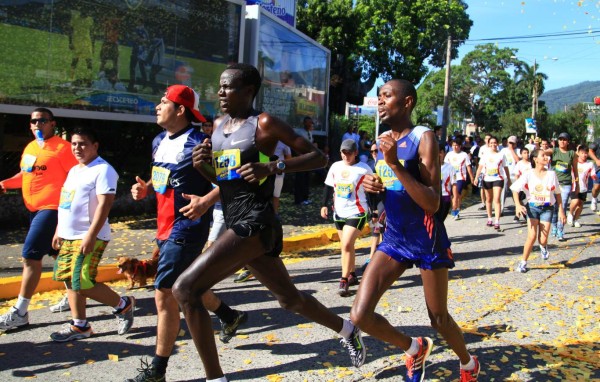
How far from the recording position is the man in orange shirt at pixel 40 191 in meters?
5.14

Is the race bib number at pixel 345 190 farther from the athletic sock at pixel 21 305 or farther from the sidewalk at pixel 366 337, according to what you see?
the athletic sock at pixel 21 305

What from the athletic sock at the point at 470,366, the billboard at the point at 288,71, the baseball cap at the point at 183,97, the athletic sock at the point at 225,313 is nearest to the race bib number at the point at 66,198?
the baseball cap at the point at 183,97

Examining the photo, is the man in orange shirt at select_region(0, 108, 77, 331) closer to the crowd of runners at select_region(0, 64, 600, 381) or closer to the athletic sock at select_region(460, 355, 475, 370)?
the crowd of runners at select_region(0, 64, 600, 381)

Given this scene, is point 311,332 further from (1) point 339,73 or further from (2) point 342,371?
(1) point 339,73

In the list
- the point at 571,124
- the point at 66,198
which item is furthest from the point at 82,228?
the point at 571,124

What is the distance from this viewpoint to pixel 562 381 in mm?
4055

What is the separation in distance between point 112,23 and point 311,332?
26.1ft

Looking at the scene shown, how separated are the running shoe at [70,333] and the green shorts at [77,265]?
36 cm

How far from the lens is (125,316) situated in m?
4.97

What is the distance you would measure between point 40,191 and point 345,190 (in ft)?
10.6

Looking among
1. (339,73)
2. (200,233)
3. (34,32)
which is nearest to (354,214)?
(200,233)

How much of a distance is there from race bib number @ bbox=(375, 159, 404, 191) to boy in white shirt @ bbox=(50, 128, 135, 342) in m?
2.25

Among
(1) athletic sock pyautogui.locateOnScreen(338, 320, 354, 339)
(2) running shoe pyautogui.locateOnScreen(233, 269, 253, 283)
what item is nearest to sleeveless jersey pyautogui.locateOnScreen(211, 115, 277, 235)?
(1) athletic sock pyautogui.locateOnScreen(338, 320, 354, 339)

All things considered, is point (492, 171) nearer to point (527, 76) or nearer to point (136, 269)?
point (136, 269)
